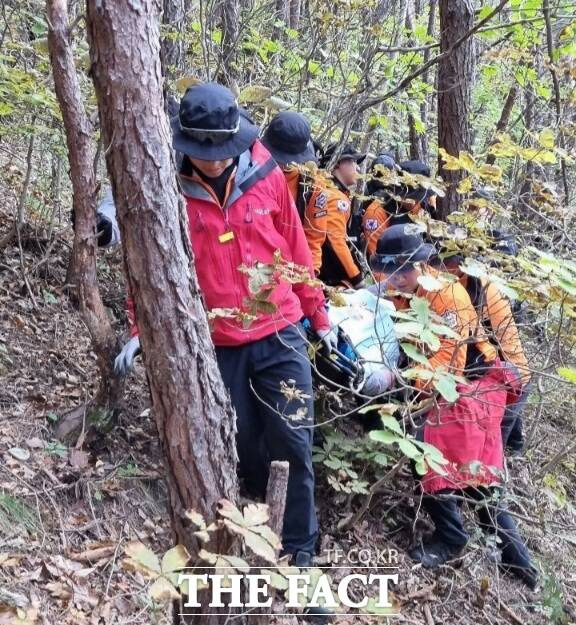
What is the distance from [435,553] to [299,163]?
105 inches

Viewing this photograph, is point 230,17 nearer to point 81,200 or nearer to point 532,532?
point 81,200

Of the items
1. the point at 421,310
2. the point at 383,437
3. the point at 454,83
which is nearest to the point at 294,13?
the point at 454,83

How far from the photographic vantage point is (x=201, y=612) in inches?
92.8

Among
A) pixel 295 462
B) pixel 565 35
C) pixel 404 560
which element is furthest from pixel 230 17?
pixel 404 560

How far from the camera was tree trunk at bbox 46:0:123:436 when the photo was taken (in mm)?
3523

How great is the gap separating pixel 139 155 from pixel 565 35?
203 inches

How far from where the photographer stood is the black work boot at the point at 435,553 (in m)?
4.02

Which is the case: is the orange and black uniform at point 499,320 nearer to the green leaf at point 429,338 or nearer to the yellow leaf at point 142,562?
the green leaf at point 429,338

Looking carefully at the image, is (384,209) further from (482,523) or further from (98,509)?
(98,509)

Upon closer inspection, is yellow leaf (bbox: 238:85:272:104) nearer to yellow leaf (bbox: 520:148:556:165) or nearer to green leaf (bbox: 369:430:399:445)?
yellow leaf (bbox: 520:148:556:165)

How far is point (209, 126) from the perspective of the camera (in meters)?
3.09

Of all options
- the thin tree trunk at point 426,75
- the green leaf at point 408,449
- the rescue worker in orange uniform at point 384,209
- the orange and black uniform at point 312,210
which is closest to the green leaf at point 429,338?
the green leaf at point 408,449

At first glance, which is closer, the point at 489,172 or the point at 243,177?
the point at 243,177

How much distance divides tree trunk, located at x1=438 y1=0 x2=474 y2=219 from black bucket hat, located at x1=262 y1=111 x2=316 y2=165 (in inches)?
52.9
